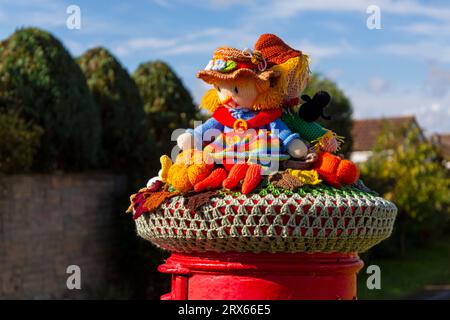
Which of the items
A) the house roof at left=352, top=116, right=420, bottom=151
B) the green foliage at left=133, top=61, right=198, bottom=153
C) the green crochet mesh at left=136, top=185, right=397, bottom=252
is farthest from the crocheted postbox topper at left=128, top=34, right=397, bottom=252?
the house roof at left=352, top=116, right=420, bottom=151

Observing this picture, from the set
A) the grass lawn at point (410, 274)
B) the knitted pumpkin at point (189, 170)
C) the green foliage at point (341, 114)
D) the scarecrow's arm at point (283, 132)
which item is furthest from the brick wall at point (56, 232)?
the green foliage at point (341, 114)

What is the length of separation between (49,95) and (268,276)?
5341 mm

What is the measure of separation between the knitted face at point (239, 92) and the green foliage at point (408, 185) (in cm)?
1073

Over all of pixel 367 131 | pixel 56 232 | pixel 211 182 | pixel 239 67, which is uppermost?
pixel 239 67

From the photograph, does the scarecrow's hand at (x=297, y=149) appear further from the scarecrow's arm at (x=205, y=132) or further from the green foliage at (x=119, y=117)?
the green foliage at (x=119, y=117)

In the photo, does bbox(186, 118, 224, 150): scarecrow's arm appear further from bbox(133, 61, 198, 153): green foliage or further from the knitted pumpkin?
bbox(133, 61, 198, 153): green foliage

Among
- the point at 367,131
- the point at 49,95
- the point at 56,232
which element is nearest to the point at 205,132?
the point at 49,95

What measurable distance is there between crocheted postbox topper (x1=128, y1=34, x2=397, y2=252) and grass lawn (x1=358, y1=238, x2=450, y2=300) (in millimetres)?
7554

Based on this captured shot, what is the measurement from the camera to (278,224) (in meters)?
2.46

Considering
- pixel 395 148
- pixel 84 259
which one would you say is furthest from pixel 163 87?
pixel 395 148

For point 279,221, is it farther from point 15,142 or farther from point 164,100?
point 164,100

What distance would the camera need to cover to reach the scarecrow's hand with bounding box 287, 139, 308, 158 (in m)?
2.71

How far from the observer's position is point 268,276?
2.59 metres
